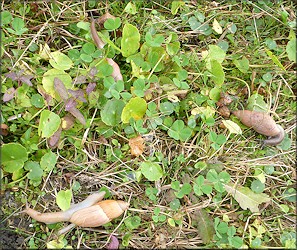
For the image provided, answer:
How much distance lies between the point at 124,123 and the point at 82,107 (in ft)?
0.70

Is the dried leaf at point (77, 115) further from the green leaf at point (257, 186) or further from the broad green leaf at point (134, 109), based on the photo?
the green leaf at point (257, 186)

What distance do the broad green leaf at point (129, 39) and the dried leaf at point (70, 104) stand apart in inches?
13.2

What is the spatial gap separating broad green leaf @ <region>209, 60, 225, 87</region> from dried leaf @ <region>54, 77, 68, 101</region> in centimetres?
72

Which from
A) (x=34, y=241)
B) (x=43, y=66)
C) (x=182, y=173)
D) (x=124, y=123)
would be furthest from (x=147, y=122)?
(x=34, y=241)

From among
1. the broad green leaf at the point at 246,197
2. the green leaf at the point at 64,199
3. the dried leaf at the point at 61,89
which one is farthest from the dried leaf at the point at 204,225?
the dried leaf at the point at 61,89

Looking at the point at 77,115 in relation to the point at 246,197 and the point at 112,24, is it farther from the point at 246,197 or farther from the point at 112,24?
the point at 246,197

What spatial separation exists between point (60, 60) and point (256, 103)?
3.23 feet

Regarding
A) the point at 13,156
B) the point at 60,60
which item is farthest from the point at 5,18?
the point at 13,156

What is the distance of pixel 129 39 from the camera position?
2039 mm

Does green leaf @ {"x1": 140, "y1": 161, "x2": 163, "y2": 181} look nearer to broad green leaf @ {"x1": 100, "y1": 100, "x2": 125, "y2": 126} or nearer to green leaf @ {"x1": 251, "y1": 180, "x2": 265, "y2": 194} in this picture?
broad green leaf @ {"x1": 100, "y1": 100, "x2": 125, "y2": 126}

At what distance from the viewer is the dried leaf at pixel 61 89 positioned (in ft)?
6.42

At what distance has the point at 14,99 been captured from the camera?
6.43 feet

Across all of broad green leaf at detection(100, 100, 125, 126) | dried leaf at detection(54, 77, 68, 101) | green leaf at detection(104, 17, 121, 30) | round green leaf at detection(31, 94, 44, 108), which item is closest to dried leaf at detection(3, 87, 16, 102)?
round green leaf at detection(31, 94, 44, 108)

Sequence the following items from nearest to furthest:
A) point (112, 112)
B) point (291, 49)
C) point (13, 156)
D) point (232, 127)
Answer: point (13, 156), point (112, 112), point (232, 127), point (291, 49)
